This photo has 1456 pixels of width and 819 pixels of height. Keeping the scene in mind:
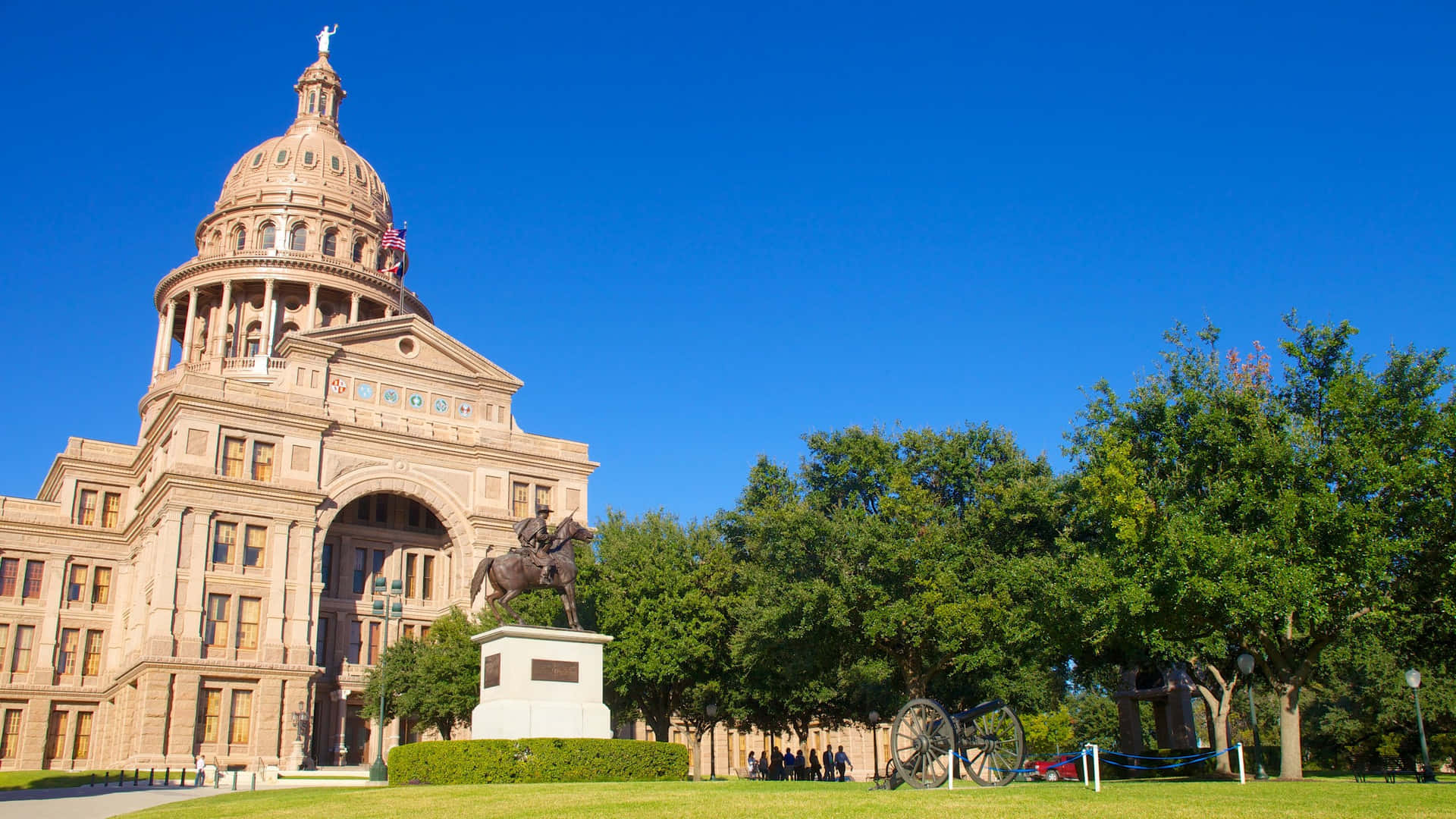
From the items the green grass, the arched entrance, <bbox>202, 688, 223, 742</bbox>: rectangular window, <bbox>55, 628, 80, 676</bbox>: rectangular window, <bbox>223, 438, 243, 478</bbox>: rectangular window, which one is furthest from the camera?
<bbox>55, 628, 80, 676</bbox>: rectangular window

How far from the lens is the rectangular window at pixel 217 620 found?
47.2 meters

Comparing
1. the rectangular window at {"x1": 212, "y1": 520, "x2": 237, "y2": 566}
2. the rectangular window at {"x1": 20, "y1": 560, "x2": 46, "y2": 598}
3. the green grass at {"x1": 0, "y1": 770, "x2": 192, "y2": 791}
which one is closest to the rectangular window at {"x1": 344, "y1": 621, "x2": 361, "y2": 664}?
the rectangular window at {"x1": 212, "y1": 520, "x2": 237, "y2": 566}

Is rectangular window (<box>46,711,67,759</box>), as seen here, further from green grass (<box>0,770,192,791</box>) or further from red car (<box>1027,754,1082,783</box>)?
red car (<box>1027,754,1082,783</box>)

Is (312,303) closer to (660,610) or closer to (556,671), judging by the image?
(660,610)

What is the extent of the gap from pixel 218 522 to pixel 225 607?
146 inches

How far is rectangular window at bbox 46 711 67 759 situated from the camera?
5500cm

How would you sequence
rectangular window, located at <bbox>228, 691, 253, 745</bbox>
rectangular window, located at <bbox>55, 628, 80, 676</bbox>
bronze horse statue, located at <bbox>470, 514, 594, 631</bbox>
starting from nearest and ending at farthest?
bronze horse statue, located at <bbox>470, 514, 594, 631</bbox>, rectangular window, located at <bbox>228, 691, 253, 745</bbox>, rectangular window, located at <bbox>55, 628, 80, 676</bbox>

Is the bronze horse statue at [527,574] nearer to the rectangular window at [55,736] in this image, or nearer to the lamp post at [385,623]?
the lamp post at [385,623]

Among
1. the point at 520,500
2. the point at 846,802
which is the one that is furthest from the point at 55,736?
the point at 846,802

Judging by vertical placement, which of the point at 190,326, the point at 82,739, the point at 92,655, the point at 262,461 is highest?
the point at 190,326

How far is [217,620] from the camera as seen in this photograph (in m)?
47.6

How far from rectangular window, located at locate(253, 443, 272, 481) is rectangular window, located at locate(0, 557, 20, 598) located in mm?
17181

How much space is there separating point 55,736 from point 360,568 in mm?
17112

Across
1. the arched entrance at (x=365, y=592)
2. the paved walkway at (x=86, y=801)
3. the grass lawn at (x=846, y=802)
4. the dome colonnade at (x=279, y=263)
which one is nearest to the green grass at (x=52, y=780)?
the paved walkway at (x=86, y=801)
